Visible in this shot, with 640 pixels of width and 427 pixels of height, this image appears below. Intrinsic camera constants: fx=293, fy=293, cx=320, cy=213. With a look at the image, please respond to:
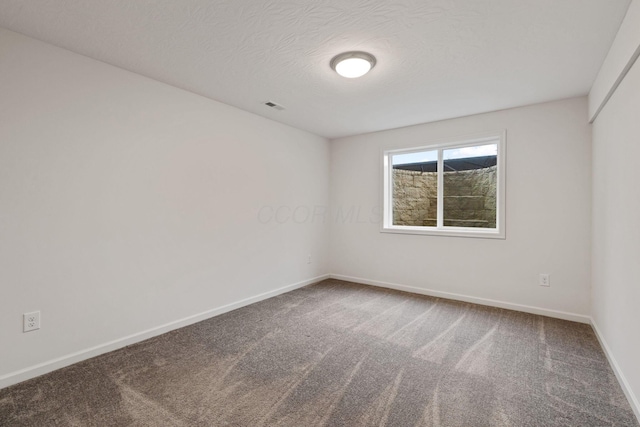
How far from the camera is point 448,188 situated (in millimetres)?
4055

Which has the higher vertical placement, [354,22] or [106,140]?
[354,22]

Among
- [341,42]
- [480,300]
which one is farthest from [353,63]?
[480,300]

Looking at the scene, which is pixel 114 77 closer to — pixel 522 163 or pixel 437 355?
pixel 437 355

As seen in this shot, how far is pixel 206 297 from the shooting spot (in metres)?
3.17

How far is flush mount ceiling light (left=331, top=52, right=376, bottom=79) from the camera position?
2240 millimetres

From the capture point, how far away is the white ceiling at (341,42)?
1.74 m

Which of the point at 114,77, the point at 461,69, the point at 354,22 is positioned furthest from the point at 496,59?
the point at 114,77

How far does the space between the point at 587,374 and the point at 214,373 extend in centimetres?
269

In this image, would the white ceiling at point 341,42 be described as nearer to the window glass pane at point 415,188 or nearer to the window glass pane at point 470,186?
the window glass pane at point 470,186

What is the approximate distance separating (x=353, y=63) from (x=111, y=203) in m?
2.28

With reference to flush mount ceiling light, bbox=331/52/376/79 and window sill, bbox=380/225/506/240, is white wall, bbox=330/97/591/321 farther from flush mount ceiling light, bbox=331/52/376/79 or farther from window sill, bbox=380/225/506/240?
flush mount ceiling light, bbox=331/52/376/79

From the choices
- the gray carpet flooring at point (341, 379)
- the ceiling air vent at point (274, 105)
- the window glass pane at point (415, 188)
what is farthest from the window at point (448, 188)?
the ceiling air vent at point (274, 105)

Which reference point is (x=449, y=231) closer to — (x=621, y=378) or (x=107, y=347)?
(x=621, y=378)

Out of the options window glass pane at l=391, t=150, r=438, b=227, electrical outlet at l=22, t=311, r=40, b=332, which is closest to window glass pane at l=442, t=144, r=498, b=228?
window glass pane at l=391, t=150, r=438, b=227
